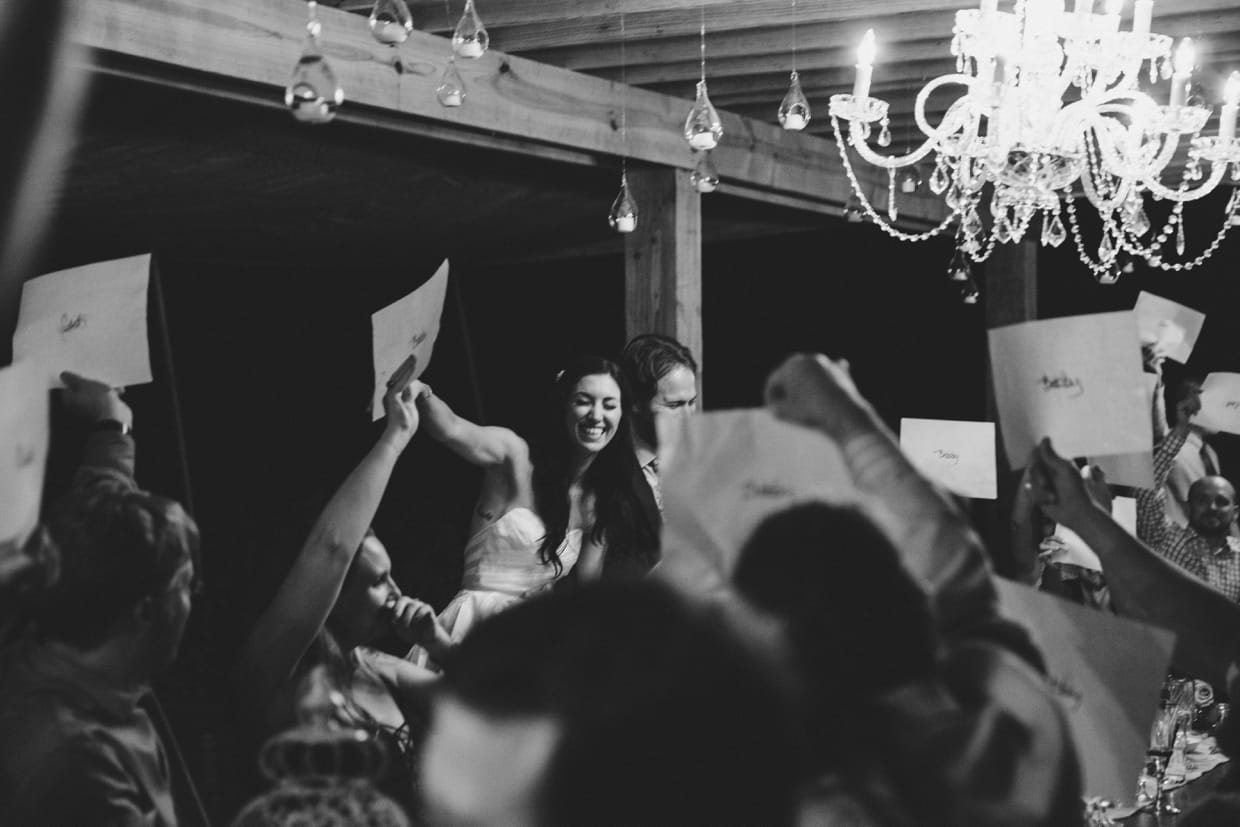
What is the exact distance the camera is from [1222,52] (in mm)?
4410

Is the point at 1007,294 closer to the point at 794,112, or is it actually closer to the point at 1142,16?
the point at 1142,16

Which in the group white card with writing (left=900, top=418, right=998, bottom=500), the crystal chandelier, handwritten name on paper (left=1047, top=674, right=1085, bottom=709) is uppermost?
the crystal chandelier

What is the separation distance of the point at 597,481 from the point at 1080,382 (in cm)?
207

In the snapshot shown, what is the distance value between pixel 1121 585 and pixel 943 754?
1.90 ft

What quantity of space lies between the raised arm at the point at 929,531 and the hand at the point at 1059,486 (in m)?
0.44

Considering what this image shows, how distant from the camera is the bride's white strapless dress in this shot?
3342 millimetres

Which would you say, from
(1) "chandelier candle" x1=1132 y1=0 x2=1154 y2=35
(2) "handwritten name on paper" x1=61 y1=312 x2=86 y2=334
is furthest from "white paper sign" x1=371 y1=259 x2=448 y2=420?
(1) "chandelier candle" x1=1132 y1=0 x2=1154 y2=35

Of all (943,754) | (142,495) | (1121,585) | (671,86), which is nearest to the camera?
(943,754)

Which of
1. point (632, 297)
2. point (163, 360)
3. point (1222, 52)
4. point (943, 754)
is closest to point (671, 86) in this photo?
point (632, 297)

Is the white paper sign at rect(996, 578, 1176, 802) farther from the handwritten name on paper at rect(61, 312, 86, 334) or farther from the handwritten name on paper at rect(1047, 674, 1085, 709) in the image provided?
the handwritten name on paper at rect(61, 312, 86, 334)

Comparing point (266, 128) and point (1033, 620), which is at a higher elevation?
point (266, 128)

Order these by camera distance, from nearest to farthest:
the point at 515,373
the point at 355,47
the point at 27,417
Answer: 1. the point at 27,417
2. the point at 355,47
3. the point at 515,373

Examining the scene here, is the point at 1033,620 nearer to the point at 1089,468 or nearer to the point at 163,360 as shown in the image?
the point at 1089,468

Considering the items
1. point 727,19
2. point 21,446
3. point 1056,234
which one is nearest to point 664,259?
point 727,19
